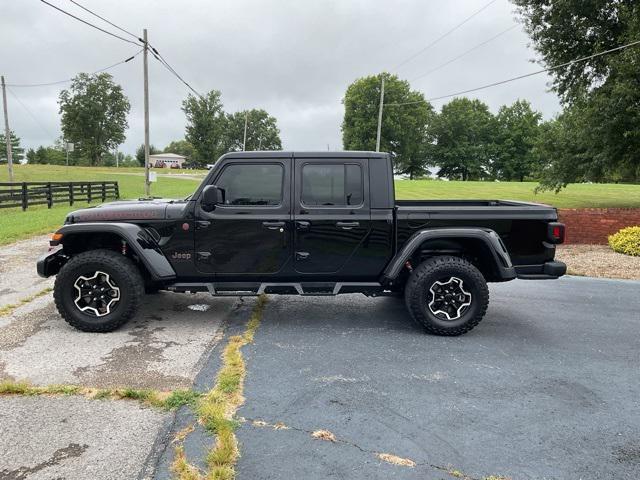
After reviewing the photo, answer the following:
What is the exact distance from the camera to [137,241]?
4406mm

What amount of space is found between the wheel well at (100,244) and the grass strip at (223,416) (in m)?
1.31

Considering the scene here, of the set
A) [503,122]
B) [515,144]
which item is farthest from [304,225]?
[503,122]

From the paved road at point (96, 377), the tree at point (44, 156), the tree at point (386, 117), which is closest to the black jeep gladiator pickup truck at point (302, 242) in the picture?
the paved road at point (96, 377)

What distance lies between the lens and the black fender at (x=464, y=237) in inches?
175

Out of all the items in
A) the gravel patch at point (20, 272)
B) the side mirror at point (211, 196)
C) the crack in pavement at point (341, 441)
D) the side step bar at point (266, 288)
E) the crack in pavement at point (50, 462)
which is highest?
the side mirror at point (211, 196)

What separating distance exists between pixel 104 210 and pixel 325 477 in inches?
140

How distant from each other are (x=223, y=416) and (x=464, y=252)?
310 centimetres

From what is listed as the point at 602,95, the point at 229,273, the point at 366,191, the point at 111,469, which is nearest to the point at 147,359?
the point at 229,273

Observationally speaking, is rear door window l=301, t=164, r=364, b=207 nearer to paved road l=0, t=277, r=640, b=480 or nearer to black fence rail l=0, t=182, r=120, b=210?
paved road l=0, t=277, r=640, b=480

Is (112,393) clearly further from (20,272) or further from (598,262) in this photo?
(598,262)

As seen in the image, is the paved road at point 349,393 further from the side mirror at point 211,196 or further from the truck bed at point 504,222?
the side mirror at point 211,196

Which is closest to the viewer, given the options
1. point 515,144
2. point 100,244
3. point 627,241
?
point 100,244

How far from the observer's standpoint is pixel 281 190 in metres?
4.65

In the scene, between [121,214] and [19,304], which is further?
[19,304]
